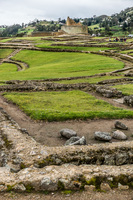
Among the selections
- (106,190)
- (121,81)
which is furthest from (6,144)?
(121,81)

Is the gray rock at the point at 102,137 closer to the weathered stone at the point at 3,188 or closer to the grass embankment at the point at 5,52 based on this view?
the weathered stone at the point at 3,188

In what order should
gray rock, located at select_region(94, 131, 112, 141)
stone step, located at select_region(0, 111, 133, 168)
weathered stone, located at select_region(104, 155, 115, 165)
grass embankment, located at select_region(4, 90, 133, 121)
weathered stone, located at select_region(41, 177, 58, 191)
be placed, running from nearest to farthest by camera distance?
1. weathered stone, located at select_region(41, 177, 58, 191)
2. stone step, located at select_region(0, 111, 133, 168)
3. weathered stone, located at select_region(104, 155, 115, 165)
4. gray rock, located at select_region(94, 131, 112, 141)
5. grass embankment, located at select_region(4, 90, 133, 121)

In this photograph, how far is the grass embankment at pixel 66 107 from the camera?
13.7 meters

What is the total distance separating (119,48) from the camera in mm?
57750

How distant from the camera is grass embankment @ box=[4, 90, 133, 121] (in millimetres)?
13703

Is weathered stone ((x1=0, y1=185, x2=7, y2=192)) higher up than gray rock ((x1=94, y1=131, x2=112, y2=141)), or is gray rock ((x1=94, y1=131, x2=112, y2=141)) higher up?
weathered stone ((x1=0, y1=185, x2=7, y2=192))

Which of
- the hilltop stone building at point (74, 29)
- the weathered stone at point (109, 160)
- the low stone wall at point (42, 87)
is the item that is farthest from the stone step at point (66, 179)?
the hilltop stone building at point (74, 29)

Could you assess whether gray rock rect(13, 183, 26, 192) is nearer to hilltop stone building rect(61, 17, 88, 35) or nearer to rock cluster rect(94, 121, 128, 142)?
rock cluster rect(94, 121, 128, 142)

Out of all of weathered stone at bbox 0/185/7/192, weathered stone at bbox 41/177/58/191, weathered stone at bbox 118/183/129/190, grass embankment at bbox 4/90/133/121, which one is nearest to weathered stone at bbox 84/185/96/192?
weathered stone at bbox 118/183/129/190

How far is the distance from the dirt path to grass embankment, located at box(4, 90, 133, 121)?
18.0 inches

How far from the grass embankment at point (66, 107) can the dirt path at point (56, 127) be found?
0.46m

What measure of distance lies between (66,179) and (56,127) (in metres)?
6.38

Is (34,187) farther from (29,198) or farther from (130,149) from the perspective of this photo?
(130,149)

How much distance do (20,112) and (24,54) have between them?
45865 mm
